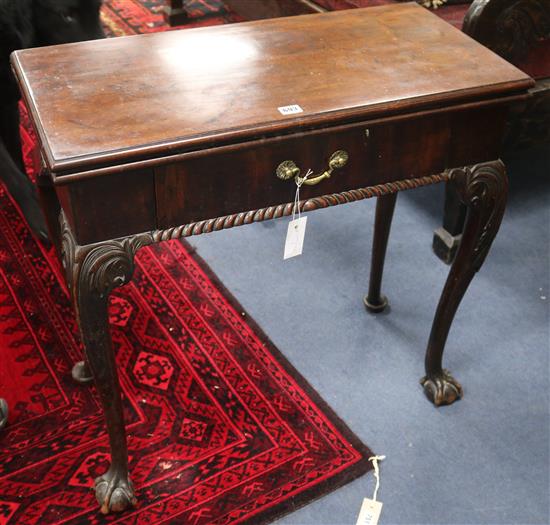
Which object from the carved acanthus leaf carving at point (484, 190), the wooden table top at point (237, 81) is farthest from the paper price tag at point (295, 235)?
the carved acanthus leaf carving at point (484, 190)

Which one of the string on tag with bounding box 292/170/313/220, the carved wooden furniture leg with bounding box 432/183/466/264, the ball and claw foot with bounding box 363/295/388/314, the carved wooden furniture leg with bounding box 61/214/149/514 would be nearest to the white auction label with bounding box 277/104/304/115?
the string on tag with bounding box 292/170/313/220

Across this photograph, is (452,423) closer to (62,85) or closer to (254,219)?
(254,219)

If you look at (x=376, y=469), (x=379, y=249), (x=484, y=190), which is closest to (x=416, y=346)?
(x=379, y=249)

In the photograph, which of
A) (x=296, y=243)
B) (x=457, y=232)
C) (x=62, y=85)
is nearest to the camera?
(x=62, y=85)

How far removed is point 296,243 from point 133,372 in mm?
719

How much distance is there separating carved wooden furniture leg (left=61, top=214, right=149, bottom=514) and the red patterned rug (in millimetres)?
272

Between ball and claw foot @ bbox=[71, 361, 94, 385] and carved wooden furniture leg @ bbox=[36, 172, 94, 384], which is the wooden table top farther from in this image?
ball and claw foot @ bbox=[71, 361, 94, 385]

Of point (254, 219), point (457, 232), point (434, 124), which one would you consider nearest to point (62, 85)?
point (254, 219)

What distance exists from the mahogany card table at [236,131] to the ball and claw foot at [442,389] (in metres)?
Answer: 0.41

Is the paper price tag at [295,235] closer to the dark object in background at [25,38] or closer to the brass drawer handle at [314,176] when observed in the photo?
the brass drawer handle at [314,176]

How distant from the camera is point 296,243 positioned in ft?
4.50

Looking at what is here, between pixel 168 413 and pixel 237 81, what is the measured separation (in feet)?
2.80

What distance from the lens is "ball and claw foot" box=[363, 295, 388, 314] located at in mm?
2084

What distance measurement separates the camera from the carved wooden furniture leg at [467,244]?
1.42m
